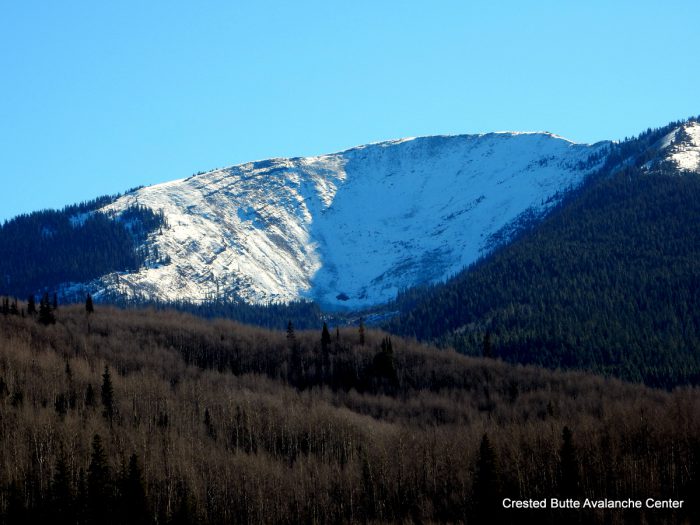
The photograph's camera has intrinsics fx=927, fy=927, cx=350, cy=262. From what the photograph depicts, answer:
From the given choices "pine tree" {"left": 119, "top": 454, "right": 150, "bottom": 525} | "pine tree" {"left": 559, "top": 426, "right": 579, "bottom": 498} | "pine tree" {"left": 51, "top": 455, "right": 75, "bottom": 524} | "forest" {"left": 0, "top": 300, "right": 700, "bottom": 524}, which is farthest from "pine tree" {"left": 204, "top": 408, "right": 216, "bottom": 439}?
"pine tree" {"left": 559, "top": 426, "right": 579, "bottom": 498}

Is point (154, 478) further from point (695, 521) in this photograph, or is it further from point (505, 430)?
point (695, 521)

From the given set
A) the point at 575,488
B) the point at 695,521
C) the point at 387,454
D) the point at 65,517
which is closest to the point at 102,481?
the point at 65,517

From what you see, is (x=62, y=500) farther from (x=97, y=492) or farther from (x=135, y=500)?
(x=135, y=500)

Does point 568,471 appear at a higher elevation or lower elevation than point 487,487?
higher

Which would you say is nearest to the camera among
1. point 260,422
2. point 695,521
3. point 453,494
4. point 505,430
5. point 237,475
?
point 695,521

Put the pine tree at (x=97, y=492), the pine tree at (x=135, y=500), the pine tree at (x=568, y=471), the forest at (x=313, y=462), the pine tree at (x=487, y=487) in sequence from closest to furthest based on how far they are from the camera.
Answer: the pine tree at (x=487, y=487) → the pine tree at (x=568, y=471) → the pine tree at (x=97, y=492) → the forest at (x=313, y=462) → the pine tree at (x=135, y=500)

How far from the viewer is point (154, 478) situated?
485ft

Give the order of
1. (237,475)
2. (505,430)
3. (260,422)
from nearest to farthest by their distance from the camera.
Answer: (237,475)
(505,430)
(260,422)

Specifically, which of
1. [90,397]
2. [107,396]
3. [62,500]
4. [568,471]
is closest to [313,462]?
[107,396]

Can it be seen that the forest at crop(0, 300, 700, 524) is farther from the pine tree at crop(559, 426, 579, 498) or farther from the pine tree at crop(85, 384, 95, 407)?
the pine tree at crop(85, 384, 95, 407)

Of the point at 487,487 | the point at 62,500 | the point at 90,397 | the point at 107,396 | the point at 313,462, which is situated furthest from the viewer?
the point at 90,397

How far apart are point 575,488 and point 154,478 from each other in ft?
214

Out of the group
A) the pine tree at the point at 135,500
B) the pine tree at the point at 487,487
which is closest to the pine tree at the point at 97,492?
the pine tree at the point at 135,500

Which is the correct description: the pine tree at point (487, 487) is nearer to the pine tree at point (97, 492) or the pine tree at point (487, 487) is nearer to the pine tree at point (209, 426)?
the pine tree at point (97, 492)
